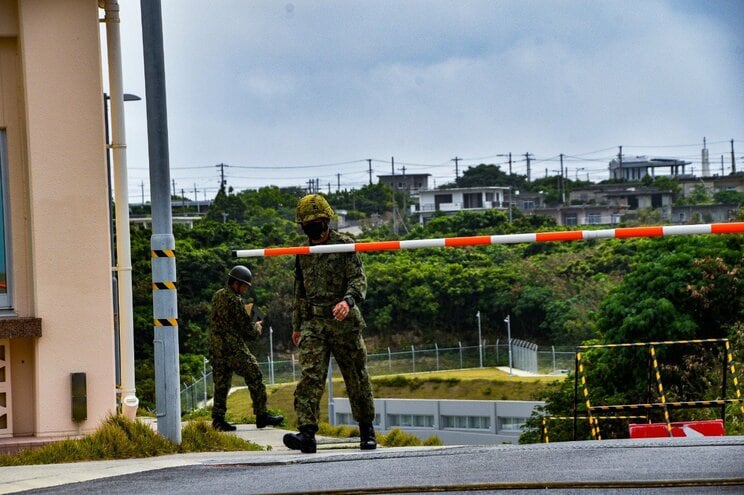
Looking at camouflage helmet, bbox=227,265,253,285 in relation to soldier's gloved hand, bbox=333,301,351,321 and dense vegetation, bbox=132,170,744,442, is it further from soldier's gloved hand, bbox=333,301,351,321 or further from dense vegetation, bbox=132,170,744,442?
dense vegetation, bbox=132,170,744,442

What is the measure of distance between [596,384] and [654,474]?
3094cm

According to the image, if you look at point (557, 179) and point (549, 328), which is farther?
point (557, 179)

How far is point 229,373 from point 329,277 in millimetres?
4029

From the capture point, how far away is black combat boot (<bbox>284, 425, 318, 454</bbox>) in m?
11.4

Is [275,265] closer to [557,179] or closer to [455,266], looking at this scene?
[455,266]

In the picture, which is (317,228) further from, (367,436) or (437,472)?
(437,472)

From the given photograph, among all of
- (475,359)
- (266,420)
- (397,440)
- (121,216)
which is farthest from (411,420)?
(121,216)

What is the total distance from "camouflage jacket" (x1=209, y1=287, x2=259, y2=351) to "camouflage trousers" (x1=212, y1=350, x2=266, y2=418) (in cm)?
12

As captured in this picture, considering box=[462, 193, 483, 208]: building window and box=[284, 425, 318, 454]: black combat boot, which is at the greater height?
box=[462, 193, 483, 208]: building window

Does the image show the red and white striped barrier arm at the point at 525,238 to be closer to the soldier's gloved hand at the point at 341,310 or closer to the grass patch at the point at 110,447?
the soldier's gloved hand at the point at 341,310

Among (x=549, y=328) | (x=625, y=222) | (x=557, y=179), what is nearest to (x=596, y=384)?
(x=549, y=328)

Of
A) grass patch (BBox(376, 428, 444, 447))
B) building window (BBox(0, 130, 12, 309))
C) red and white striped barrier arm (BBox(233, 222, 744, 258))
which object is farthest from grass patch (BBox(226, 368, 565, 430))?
building window (BBox(0, 130, 12, 309))

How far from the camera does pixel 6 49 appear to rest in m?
11.9

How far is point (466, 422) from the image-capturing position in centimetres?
5875
